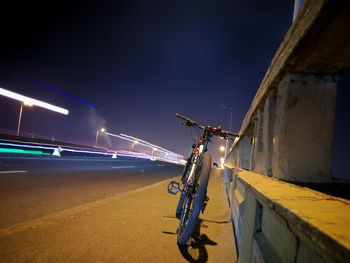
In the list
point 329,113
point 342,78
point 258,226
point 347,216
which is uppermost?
point 342,78

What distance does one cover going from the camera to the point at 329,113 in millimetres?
1935

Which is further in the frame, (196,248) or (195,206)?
(196,248)

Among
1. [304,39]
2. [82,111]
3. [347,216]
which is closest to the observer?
[347,216]

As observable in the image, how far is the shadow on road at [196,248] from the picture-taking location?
339 cm

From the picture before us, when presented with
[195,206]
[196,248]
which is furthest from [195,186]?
[196,248]

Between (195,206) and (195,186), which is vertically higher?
(195,186)

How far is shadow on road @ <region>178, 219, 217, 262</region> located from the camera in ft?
11.1

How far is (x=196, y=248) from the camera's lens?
371 cm

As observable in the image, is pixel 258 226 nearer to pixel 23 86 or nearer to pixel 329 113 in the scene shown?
pixel 329 113

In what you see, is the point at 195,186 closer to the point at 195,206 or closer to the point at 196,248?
the point at 195,206

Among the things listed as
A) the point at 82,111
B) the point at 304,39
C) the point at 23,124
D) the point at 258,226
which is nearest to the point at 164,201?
the point at 258,226

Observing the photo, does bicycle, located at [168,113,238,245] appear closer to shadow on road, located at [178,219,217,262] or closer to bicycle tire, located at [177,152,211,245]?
bicycle tire, located at [177,152,211,245]

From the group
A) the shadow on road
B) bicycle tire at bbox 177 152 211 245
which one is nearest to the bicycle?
bicycle tire at bbox 177 152 211 245

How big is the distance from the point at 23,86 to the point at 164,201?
206ft
